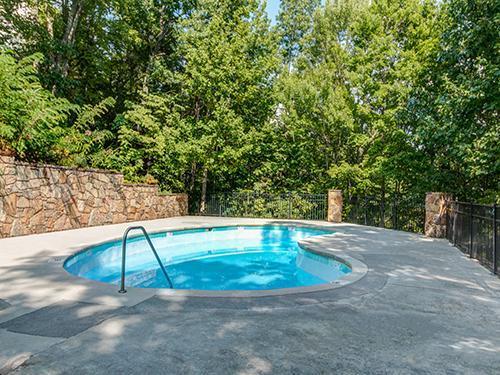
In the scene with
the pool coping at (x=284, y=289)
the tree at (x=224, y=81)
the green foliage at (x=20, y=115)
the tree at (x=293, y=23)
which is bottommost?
the pool coping at (x=284, y=289)

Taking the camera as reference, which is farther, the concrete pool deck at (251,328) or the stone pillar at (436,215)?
the stone pillar at (436,215)

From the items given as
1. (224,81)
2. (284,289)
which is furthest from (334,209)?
(284,289)

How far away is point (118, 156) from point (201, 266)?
9.03 metres

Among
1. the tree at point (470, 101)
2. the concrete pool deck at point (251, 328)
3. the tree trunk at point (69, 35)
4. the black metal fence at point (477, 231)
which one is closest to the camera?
the concrete pool deck at point (251, 328)

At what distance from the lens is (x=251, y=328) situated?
3090 millimetres

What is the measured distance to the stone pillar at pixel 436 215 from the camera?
9.85 metres

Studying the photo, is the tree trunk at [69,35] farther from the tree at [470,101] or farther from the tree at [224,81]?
the tree at [470,101]

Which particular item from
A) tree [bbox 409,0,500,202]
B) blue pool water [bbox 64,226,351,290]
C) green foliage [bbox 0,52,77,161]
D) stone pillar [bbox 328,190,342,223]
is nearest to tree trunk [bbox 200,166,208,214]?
blue pool water [bbox 64,226,351,290]

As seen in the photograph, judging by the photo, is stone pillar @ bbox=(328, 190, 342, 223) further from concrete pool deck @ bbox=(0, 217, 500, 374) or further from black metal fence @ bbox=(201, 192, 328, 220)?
concrete pool deck @ bbox=(0, 217, 500, 374)

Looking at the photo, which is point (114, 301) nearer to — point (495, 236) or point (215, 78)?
point (495, 236)

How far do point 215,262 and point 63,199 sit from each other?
5102 millimetres

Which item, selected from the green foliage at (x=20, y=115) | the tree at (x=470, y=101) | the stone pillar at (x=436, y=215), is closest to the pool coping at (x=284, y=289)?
the green foliage at (x=20, y=115)

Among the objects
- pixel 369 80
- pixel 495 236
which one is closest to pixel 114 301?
pixel 495 236

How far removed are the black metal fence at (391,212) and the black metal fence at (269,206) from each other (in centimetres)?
181
